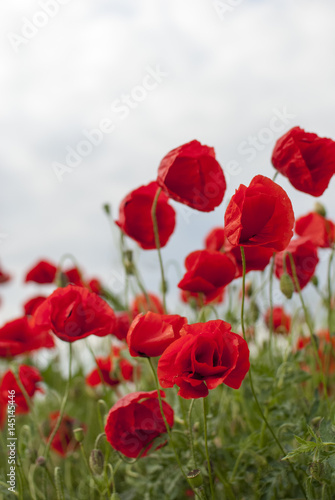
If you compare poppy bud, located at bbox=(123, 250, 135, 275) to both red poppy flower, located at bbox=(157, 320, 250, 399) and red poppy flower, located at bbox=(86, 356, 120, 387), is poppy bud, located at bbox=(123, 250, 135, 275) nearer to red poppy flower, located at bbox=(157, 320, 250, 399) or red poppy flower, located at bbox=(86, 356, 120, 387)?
red poppy flower, located at bbox=(86, 356, 120, 387)

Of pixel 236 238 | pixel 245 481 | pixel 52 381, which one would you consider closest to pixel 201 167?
pixel 236 238

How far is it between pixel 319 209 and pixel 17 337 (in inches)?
39.4

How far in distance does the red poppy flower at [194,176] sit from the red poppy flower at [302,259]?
1.18 feet

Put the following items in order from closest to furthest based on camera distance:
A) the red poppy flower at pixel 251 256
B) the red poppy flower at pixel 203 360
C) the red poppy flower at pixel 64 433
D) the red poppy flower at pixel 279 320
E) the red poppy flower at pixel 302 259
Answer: the red poppy flower at pixel 203 360 < the red poppy flower at pixel 251 256 < the red poppy flower at pixel 302 259 < the red poppy flower at pixel 64 433 < the red poppy flower at pixel 279 320

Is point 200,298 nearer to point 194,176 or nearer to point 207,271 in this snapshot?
point 207,271

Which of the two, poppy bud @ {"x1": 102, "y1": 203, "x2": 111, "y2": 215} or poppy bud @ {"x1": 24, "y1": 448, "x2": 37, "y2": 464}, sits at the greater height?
poppy bud @ {"x1": 102, "y1": 203, "x2": 111, "y2": 215}

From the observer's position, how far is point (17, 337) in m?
1.67

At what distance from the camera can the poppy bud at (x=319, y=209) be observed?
1460 mm

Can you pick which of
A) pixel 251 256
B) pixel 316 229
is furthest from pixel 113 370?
pixel 316 229

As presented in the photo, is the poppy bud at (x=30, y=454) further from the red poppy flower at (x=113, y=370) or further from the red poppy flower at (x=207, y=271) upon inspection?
the red poppy flower at (x=207, y=271)

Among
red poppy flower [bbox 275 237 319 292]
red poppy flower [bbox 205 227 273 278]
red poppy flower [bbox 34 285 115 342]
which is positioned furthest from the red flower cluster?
red poppy flower [bbox 34 285 115 342]

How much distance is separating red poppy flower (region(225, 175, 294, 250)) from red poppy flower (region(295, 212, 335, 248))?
60cm

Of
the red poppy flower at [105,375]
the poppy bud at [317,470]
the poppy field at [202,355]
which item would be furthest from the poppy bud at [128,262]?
the poppy bud at [317,470]

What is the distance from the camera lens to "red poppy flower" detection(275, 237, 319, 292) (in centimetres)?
136
